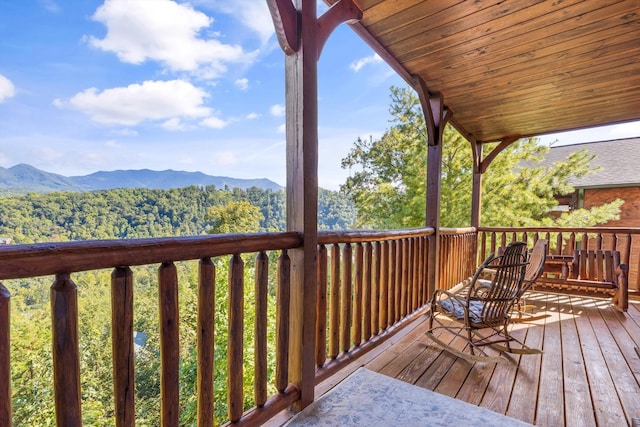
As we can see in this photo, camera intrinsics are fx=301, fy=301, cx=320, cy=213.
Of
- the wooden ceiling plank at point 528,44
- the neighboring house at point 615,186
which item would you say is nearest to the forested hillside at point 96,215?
the wooden ceiling plank at point 528,44

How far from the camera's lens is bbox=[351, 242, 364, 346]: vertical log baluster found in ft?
7.04

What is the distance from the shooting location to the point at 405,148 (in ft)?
40.5

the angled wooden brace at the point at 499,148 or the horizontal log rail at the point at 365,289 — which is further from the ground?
the angled wooden brace at the point at 499,148

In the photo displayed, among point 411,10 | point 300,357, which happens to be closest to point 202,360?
point 300,357

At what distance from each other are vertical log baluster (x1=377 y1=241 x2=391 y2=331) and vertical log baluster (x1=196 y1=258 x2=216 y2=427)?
4.76ft

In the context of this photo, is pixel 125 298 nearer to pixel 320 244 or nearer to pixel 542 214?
pixel 320 244

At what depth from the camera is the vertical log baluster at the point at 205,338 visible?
1230 mm

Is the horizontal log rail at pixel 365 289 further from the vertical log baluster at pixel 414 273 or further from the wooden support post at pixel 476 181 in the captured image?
the wooden support post at pixel 476 181

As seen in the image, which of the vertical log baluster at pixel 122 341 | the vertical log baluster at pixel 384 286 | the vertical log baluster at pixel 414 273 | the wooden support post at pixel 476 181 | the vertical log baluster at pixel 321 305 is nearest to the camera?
the vertical log baluster at pixel 122 341

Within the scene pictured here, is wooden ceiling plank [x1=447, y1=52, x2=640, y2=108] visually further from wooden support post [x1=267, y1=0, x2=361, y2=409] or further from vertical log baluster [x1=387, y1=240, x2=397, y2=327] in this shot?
wooden support post [x1=267, y1=0, x2=361, y2=409]

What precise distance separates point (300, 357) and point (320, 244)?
0.62 metres

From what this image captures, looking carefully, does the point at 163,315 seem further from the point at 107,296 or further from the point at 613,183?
the point at 613,183

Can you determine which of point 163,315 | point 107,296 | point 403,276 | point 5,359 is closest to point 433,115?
point 403,276

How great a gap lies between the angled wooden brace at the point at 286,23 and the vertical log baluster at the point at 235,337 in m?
1.07
